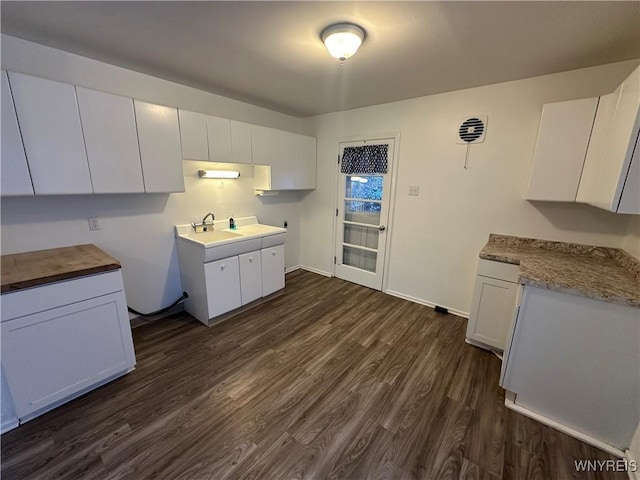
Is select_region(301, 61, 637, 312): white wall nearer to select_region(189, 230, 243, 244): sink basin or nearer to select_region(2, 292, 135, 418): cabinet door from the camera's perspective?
select_region(189, 230, 243, 244): sink basin

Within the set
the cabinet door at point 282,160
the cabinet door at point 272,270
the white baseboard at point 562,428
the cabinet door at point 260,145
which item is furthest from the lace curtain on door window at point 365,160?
the white baseboard at point 562,428

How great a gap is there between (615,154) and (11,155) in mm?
3782

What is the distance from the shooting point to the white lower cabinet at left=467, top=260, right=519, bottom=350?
2186 millimetres

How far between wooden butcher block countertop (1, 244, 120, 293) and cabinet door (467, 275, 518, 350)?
298 centimetres

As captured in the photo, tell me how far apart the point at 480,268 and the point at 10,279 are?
3359mm

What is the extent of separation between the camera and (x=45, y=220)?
2033mm

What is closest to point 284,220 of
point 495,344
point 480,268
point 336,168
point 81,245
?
point 336,168

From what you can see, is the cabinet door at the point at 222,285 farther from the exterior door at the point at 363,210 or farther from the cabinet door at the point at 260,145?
the exterior door at the point at 363,210

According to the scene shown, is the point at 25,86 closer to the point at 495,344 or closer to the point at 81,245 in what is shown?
the point at 81,245

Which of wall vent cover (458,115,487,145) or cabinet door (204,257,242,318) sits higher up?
wall vent cover (458,115,487,145)

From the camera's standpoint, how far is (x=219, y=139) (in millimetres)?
2701

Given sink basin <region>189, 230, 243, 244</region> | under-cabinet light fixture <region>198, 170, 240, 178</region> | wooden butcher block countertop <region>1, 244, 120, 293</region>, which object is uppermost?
under-cabinet light fixture <region>198, 170, 240, 178</region>

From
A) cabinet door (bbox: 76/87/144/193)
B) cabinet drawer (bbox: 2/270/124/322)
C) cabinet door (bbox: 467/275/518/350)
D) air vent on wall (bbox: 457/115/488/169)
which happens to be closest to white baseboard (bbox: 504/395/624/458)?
cabinet door (bbox: 467/275/518/350)

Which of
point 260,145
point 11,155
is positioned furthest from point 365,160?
point 11,155
